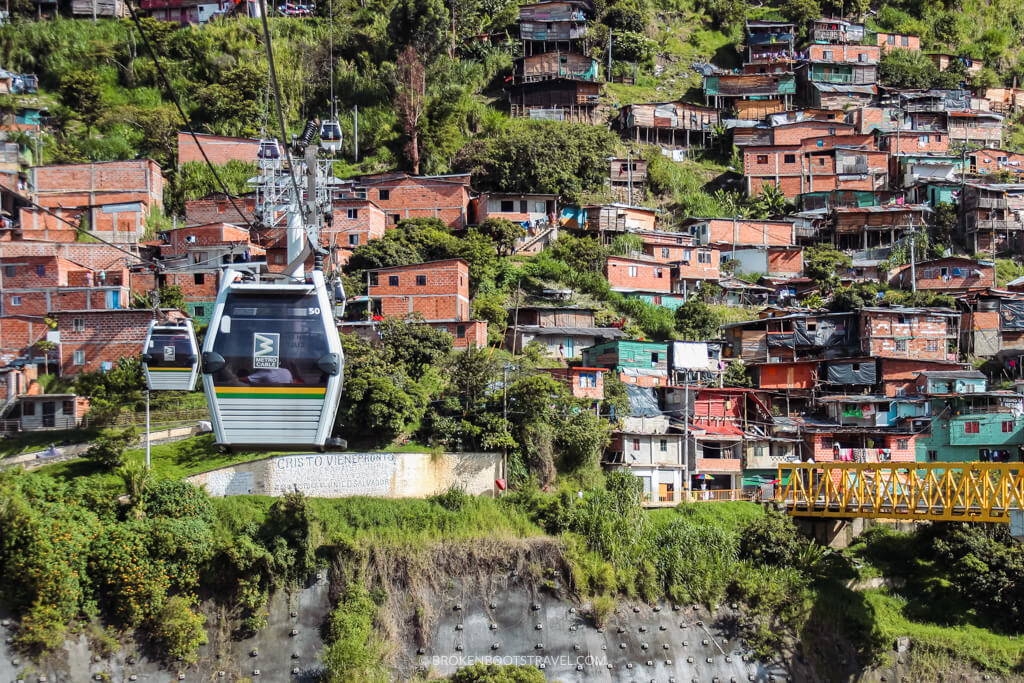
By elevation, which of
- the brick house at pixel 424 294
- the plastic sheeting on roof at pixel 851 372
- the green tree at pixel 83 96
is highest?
the green tree at pixel 83 96

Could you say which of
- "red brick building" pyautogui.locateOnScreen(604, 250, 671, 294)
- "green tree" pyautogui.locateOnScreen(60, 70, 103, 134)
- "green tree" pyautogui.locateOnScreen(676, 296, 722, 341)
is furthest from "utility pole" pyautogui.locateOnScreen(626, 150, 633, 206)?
"green tree" pyautogui.locateOnScreen(60, 70, 103, 134)

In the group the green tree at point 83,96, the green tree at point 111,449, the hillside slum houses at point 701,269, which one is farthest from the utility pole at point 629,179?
the green tree at point 111,449

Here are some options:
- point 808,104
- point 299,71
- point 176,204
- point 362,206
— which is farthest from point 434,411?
point 808,104

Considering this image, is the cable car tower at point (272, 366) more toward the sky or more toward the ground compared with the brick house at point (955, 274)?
more toward the ground

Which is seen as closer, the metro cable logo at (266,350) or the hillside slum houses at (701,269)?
the metro cable logo at (266,350)

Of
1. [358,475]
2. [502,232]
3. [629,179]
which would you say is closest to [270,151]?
[358,475]

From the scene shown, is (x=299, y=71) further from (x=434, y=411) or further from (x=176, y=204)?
(x=434, y=411)

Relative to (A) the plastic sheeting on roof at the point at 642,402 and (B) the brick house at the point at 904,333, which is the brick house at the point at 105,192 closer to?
(A) the plastic sheeting on roof at the point at 642,402
